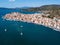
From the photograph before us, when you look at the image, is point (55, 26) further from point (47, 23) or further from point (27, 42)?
point (27, 42)

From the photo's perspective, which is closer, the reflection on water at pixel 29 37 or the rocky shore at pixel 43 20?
the reflection on water at pixel 29 37

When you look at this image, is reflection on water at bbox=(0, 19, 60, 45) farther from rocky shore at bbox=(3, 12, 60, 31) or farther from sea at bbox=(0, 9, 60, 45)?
rocky shore at bbox=(3, 12, 60, 31)

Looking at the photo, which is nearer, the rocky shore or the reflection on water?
the reflection on water

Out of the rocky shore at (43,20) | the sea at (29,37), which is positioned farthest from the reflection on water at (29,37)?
the rocky shore at (43,20)

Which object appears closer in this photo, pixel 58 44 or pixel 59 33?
pixel 58 44

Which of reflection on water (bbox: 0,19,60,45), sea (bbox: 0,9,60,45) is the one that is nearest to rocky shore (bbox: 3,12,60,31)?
sea (bbox: 0,9,60,45)

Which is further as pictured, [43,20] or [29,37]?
[43,20]

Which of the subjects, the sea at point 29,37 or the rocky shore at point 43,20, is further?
the rocky shore at point 43,20

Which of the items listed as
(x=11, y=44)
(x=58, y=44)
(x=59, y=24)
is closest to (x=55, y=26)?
(x=59, y=24)

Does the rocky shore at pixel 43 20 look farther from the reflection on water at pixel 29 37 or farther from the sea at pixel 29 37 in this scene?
the reflection on water at pixel 29 37

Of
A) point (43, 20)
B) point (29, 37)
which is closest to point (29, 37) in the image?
point (29, 37)

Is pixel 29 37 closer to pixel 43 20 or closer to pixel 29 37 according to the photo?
pixel 29 37
